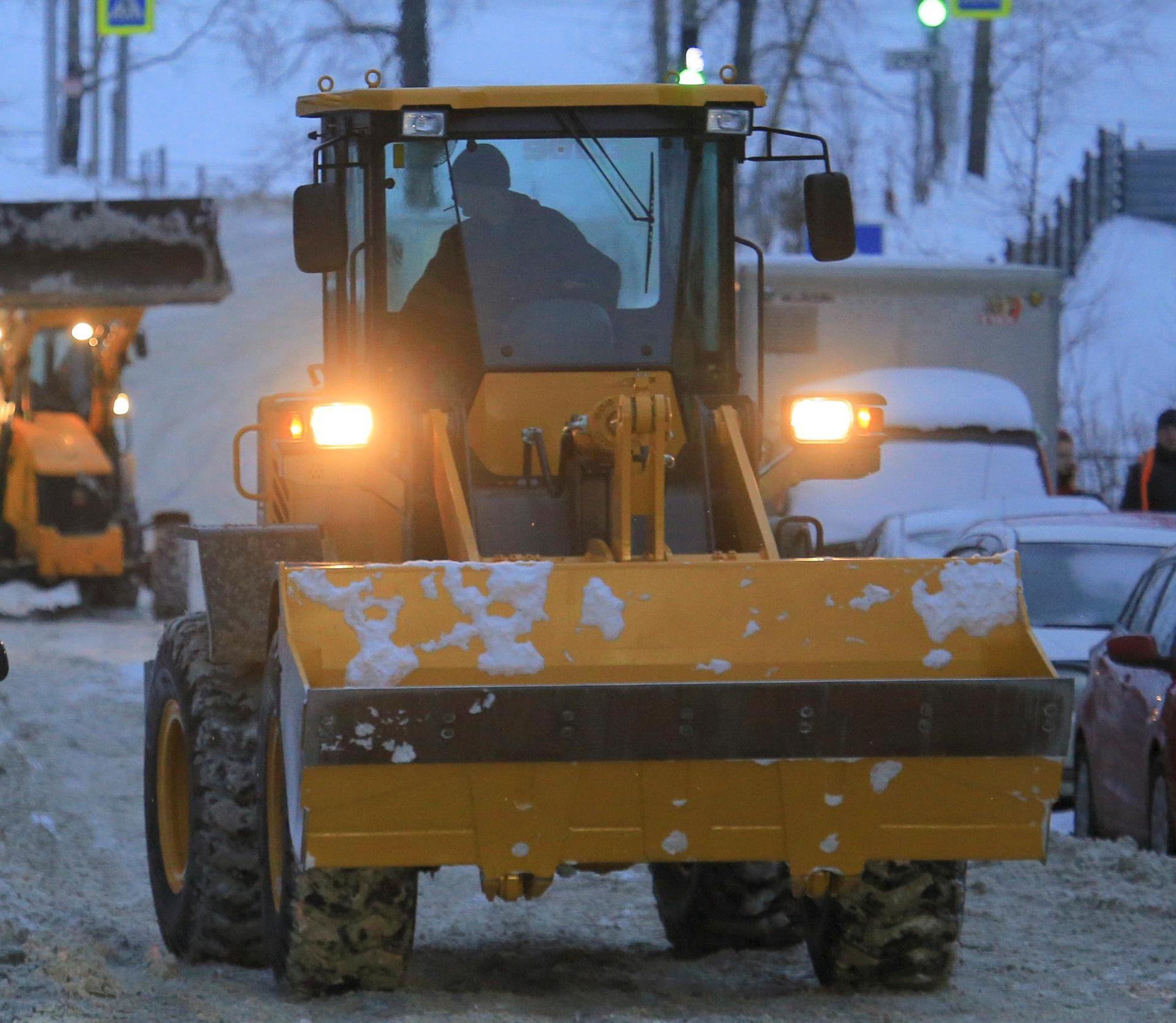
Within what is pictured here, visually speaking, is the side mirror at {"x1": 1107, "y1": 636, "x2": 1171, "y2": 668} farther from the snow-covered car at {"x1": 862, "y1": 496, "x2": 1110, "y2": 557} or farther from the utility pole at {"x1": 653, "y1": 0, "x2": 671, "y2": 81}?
the utility pole at {"x1": 653, "y1": 0, "x2": 671, "y2": 81}

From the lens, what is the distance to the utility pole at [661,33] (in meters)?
28.5

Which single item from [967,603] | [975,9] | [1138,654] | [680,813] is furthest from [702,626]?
[975,9]

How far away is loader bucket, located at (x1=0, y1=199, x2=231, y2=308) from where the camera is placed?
2061cm

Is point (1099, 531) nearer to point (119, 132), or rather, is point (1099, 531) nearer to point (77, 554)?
point (77, 554)

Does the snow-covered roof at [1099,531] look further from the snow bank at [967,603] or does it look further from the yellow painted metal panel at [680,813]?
the yellow painted metal panel at [680,813]

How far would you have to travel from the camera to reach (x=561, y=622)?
638 centimetres

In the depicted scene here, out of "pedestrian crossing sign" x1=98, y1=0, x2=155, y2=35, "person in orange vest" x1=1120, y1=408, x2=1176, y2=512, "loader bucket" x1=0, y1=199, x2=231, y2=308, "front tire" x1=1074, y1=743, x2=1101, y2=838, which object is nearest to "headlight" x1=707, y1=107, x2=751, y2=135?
"front tire" x1=1074, y1=743, x2=1101, y2=838

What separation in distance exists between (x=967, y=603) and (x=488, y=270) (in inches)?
83.5

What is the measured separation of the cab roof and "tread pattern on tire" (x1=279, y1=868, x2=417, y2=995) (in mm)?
2589

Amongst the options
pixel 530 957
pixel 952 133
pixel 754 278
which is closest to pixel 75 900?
pixel 530 957

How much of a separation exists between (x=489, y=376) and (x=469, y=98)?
0.89 metres

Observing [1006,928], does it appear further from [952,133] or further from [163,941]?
[952,133]

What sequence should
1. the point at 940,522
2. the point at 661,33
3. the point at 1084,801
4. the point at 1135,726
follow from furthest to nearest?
the point at 661,33 → the point at 940,522 → the point at 1084,801 → the point at 1135,726

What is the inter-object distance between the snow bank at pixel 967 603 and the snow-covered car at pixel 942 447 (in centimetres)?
1083
